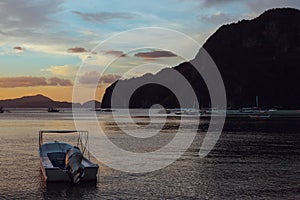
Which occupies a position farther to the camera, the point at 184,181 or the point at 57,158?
the point at 57,158

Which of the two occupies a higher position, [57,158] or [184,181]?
[57,158]

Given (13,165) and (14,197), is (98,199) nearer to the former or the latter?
(14,197)

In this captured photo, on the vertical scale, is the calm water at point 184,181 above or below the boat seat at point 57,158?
below

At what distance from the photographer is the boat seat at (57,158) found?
3805cm

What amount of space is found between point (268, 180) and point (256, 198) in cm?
651

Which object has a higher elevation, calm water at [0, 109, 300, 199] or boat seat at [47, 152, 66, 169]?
boat seat at [47, 152, 66, 169]

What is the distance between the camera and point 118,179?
3406 cm

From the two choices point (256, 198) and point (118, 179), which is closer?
point (256, 198)

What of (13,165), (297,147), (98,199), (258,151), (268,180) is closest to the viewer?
(98,199)

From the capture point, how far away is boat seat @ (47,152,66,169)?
125 ft

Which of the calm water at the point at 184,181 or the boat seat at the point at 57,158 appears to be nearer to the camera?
the calm water at the point at 184,181

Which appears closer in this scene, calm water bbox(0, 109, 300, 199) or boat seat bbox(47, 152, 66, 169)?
calm water bbox(0, 109, 300, 199)

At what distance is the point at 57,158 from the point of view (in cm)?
3925

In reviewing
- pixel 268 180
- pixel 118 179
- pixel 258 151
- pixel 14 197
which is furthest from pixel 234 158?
pixel 14 197
